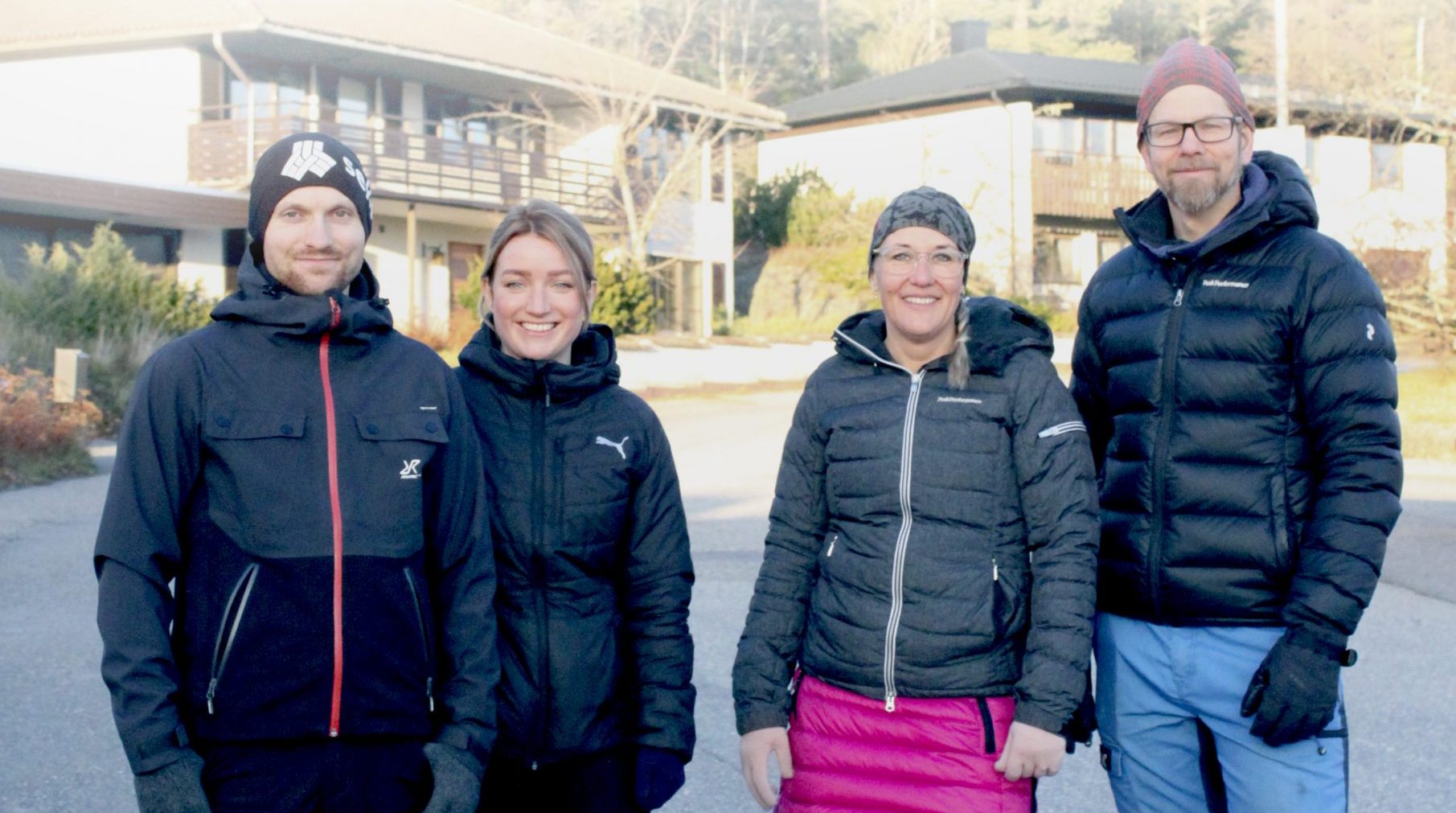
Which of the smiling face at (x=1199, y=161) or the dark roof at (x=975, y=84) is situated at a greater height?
the dark roof at (x=975, y=84)

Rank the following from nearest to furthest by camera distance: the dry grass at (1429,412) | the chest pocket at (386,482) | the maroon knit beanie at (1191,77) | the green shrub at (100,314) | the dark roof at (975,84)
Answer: the chest pocket at (386,482), the maroon knit beanie at (1191,77), the dry grass at (1429,412), the green shrub at (100,314), the dark roof at (975,84)

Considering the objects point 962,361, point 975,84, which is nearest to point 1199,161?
point 962,361

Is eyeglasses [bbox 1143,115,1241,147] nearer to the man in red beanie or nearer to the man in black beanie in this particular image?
the man in red beanie

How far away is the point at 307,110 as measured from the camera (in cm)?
2672

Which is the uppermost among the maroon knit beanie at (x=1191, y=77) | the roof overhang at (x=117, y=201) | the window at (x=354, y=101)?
the window at (x=354, y=101)

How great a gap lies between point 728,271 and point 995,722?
102 ft

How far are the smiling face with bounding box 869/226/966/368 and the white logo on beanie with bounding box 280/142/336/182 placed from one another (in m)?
1.33

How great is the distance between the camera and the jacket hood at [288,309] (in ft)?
8.71

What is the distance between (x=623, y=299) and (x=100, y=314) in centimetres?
966

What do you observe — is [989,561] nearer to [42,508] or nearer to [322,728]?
[322,728]

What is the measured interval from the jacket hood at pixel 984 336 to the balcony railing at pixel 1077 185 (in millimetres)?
32497

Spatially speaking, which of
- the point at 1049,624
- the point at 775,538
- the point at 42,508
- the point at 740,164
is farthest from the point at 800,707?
the point at 740,164

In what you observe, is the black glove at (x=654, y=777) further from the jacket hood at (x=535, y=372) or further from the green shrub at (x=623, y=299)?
the green shrub at (x=623, y=299)

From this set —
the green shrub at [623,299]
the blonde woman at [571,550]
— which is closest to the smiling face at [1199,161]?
the blonde woman at [571,550]
